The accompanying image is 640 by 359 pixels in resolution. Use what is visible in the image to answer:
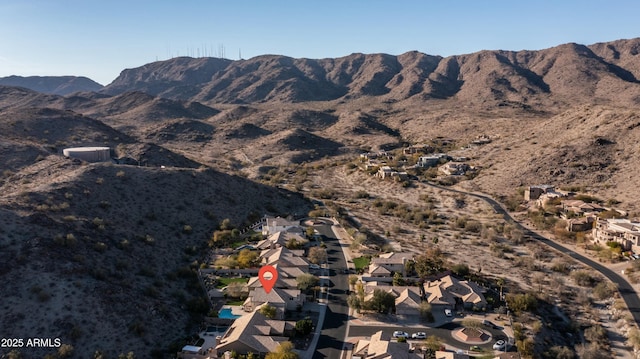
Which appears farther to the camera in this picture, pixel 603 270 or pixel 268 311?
pixel 603 270

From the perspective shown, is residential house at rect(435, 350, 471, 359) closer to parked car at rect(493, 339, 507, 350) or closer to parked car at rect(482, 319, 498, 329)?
parked car at rect(493, 339, 507, 350)

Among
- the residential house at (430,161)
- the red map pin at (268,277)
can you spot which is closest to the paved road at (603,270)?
the red map pin at (268,277)

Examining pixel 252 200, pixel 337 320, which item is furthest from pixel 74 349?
pixel 252 200

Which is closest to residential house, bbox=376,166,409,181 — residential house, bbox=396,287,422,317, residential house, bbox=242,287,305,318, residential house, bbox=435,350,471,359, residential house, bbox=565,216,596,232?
residential house, bbox=565,216,596,232

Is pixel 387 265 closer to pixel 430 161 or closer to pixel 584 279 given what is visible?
pixel 584 279

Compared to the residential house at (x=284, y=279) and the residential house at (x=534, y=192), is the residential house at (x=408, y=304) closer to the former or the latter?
the residential house at (x=284, y=279)

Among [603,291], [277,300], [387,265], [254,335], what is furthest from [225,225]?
[603,291]
